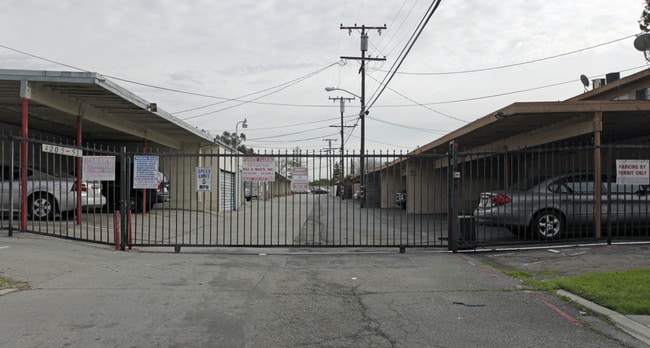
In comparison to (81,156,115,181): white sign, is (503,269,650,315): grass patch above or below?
below

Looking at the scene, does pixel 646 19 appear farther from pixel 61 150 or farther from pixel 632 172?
pixel 61 150

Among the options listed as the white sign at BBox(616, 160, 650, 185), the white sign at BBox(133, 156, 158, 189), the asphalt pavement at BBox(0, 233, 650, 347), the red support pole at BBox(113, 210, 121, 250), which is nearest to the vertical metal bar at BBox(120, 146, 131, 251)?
the red support pole at BBox(113, 210, 121, 250)

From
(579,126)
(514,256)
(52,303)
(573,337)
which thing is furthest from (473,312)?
(579,126)

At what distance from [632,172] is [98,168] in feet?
36.2

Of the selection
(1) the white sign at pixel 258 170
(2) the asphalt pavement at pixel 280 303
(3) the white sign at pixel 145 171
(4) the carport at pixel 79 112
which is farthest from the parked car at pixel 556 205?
(4) the carport at pixel 79 112

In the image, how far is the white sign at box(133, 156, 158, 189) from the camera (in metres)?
9.88

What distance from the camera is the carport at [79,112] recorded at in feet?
36.0

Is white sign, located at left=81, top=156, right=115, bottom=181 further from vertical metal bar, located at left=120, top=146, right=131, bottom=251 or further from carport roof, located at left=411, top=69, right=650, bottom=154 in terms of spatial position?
carport roof, located at left=411, top=69, right=650, bottom=154

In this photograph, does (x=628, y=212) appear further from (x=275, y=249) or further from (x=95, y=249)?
(x=95, y=249)

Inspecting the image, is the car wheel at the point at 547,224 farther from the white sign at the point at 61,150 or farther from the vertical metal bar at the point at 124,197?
the white sign at the point at 61,150

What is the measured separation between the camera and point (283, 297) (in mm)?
6316

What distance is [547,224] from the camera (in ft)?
34.2

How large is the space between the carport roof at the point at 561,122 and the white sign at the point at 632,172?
133 centimetres

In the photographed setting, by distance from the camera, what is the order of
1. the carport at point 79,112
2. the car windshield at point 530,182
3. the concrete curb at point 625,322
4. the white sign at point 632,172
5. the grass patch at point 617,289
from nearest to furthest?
the concrete curb at point 625,322
the grass patch at point 617,289
the white sign at point 632,172
the car windshield at point 530,182
the carport at point 79,112
